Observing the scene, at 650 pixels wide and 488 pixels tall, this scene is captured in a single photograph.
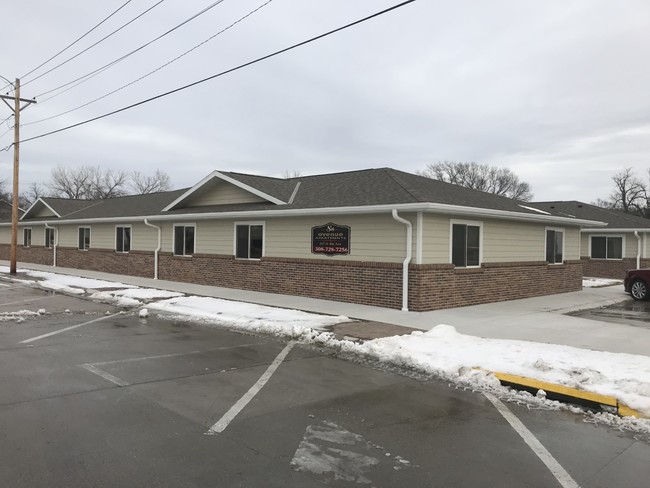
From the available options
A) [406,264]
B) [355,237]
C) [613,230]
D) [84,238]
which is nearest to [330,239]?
[355,237]

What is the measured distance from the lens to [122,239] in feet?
76.1

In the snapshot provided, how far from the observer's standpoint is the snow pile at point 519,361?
6.18 metres

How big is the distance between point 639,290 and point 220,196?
1433cm

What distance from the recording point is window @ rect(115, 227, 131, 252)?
22781 millimetres

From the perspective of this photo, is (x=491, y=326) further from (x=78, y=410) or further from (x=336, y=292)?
(x=78, y=410)

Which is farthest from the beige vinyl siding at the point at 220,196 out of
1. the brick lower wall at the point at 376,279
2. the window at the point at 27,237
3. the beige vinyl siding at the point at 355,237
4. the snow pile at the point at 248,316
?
the window at the point at 27,237

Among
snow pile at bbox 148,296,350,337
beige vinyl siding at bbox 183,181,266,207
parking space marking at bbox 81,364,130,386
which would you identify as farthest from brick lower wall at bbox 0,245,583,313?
parking space marking at bbox 81,364,130,386

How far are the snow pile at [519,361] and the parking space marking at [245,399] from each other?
1453mm

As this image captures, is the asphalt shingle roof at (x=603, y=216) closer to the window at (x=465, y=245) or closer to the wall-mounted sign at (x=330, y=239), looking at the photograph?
the window at (x=465, y=245)

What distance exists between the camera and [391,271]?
42.1 feet

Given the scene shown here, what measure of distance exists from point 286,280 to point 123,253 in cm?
1074

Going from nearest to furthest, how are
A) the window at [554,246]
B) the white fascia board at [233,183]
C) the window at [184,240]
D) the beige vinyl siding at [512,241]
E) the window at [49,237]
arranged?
the beige vinyl siding at [512,241]
the white fascia board at [233,183]
the window at [554,246]
the window at [184,240]
the window at [49,237]

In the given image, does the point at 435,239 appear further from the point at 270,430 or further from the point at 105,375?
the point at 270,430

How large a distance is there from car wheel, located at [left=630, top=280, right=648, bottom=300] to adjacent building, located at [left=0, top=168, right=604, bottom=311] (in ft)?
7.21
